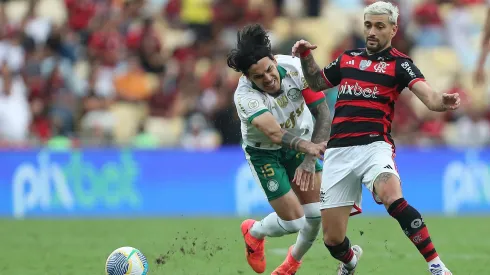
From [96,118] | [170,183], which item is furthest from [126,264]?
[96,118]

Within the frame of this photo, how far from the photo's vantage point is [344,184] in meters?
7.84

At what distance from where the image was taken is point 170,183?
54.6 feet

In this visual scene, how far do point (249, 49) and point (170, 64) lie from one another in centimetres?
1111

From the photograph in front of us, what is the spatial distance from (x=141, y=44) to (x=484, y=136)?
22.6 ft

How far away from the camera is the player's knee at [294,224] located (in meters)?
8.70

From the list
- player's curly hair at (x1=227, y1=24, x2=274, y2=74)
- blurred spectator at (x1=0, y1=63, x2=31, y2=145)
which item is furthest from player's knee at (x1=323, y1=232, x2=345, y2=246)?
blurred spectator at (x1=0, y1=63, x2=31, y2=145)

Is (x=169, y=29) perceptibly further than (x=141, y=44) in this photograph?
Yes

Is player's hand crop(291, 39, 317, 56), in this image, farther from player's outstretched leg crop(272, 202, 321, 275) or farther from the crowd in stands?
the crowd in stands

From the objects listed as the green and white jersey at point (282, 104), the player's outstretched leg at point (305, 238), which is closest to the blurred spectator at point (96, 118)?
the green and white jersey at point (282, 104)

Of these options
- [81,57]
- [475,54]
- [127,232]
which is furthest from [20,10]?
[475,54]

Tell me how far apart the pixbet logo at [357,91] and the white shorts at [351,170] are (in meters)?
0.41

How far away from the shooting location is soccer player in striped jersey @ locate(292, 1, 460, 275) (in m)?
7.62

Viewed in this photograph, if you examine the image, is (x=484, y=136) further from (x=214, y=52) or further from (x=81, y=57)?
(x=81, y=57)

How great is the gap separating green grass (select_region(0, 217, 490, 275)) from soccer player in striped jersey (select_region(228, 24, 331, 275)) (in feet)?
1.77
